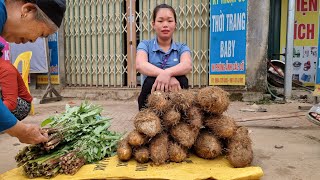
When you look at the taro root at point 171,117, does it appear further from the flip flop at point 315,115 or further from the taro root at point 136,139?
the flip flop at point 315,115

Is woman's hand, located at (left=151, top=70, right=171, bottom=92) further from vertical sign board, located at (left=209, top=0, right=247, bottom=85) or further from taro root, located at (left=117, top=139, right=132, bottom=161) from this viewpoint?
vertical sign board, located at (left=209, top=0, right=247, bottom=85)

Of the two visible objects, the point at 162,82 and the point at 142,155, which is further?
the point at 162,82

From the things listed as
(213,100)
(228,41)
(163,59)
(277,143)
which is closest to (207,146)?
(213,100)

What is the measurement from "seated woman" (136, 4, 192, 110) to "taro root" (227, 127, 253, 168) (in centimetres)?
72

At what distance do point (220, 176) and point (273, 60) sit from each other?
5707 millimetres

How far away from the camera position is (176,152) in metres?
2.56

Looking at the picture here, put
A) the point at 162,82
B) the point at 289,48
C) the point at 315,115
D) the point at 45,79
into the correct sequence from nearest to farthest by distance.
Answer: the point at 162,82, the point at 315,115, the point at 289,48, the point at 45,79

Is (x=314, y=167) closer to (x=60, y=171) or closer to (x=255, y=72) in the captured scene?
(x=60, y=171)

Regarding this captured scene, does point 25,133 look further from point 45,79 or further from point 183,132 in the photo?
point 45,79

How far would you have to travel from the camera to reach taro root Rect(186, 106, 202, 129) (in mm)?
2590

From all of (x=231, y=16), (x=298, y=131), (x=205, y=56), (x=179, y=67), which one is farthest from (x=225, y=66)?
(x=179, y=67)

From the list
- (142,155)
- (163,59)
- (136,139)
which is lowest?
(142,155)

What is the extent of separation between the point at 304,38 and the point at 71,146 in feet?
22.8

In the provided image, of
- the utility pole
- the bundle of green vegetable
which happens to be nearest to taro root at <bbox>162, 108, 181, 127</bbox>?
the bundle of green vegetable
